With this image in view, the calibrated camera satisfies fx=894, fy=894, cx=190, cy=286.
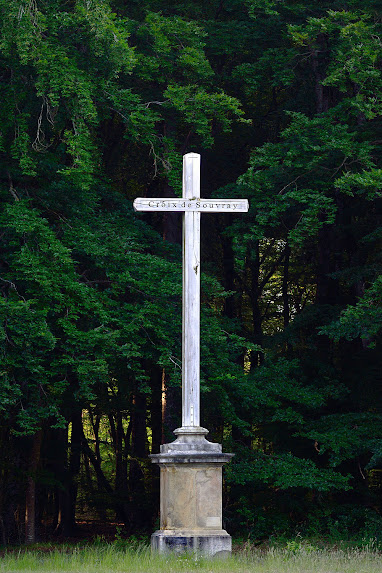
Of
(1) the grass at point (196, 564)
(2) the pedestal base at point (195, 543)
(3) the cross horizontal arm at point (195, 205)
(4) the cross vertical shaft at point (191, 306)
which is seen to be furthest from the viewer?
(3) the cross horizontal arm at point (195, 205)

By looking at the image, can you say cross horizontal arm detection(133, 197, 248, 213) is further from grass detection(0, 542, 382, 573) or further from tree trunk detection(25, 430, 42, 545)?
tree trunk detection(25, 430, 42, 545)

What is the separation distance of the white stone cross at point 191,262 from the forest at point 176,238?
346 centimetres

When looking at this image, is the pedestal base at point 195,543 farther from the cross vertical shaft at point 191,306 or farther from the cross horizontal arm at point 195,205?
the cross horizontal arm at point 195,205

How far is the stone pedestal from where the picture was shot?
9.58 m

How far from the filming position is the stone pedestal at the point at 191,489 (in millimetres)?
9578

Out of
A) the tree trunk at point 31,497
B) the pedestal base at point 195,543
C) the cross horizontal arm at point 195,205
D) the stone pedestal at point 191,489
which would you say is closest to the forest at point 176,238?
the tree trunk at point 31,497

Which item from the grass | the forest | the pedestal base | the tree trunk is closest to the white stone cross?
the pedestal base

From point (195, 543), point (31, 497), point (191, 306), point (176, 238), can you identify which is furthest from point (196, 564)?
point (176, 238)

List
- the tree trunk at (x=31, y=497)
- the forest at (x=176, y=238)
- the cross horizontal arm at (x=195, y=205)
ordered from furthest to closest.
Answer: the tree trunk at (x=31, y=497)
the forest at (x=176, y=238)
the cross horizontal arm at (x=195, y=205)

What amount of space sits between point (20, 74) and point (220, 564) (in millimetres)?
9592

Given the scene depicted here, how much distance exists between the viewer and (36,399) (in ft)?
46.7

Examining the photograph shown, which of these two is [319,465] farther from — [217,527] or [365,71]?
[217,527]

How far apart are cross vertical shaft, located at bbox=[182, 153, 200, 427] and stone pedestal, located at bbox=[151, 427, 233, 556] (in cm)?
35

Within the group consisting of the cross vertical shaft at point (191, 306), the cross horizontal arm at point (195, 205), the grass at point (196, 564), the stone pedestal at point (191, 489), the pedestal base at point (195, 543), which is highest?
the cross horizontal arm at point (195, 205)
